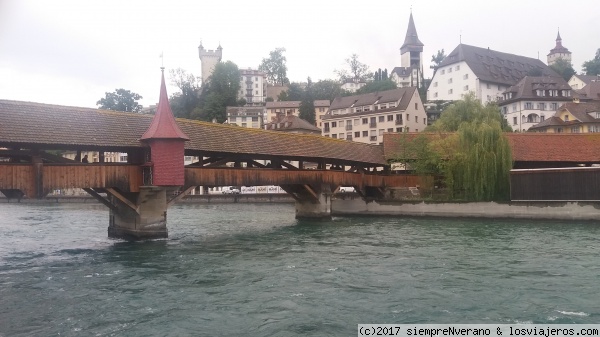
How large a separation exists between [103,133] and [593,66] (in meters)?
92.6

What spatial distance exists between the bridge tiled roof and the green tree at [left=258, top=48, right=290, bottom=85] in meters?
82.2

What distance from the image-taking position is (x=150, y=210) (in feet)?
70.2

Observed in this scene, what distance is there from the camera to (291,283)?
503 inches

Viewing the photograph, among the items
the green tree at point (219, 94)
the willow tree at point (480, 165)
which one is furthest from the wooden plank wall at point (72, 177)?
the green tree at point (219, 94)

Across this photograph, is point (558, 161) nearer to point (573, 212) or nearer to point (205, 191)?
point (573, 212)

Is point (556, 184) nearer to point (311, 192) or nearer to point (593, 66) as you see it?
point (311, 192)

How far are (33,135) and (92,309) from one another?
9713mm

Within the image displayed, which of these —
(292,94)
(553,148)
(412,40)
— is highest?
(412,40)

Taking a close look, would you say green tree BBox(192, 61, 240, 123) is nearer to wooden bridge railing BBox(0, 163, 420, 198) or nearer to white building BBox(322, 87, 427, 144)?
white building BBox(322, 87, 427, 144)

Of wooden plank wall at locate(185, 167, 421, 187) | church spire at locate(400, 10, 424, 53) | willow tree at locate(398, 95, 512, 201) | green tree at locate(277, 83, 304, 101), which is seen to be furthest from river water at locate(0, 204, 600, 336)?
church spire at locate(400, 10, 424, 53)

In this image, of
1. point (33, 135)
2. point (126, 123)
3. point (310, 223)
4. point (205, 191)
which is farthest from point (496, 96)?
point (33, 135)

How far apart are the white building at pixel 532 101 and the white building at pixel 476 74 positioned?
462 cm

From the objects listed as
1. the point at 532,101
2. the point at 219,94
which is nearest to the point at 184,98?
the point at 219,94

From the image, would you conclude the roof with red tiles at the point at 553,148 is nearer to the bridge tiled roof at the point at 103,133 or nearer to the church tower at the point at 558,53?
the bridge tiled roof at the point at 103,133
